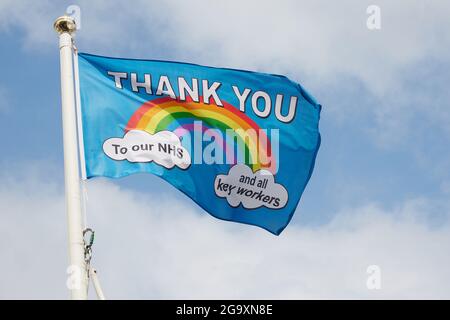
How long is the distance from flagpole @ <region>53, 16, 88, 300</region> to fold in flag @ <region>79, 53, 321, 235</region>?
23.2 inches

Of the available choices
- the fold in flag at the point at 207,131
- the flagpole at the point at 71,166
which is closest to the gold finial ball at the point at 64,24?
the flagpole at the point at 71,166

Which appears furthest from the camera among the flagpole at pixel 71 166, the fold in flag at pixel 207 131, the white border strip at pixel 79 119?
the fold in flag at pixel 207 131

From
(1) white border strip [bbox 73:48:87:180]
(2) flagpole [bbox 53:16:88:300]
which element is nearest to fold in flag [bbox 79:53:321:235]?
(1) white border strip [bbox 73:48:87:180]

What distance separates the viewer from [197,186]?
14.7 meters

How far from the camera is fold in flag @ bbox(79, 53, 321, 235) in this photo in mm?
14438

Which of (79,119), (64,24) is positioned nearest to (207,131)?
(79,119)

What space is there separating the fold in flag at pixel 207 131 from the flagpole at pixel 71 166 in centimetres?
59

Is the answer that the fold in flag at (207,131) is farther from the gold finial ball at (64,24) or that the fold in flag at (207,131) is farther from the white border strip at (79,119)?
the gold finial ball at (64,24)

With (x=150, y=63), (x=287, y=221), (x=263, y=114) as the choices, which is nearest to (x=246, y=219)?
(x=287, y=221)

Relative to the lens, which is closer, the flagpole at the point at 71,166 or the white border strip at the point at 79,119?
the flagpole at the point at 71,166

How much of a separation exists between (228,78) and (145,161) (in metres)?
2.62

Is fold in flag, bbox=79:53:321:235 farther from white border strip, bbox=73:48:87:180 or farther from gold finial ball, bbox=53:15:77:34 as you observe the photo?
gold finial ball, bbox=53:15:77:34

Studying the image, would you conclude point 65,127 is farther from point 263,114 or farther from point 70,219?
point 263,114

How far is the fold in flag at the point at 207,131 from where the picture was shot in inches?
568
